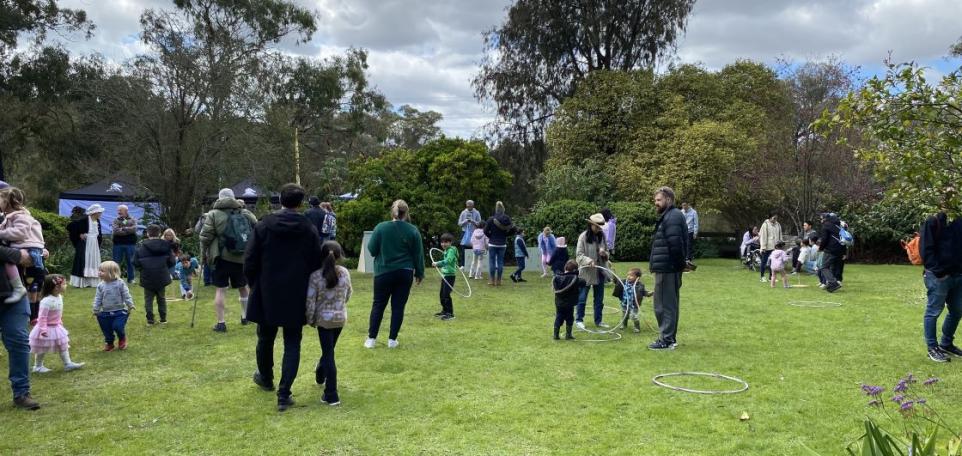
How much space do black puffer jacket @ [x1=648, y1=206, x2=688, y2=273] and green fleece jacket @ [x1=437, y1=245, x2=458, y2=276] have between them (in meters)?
3.55

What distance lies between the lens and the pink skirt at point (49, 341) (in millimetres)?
6281

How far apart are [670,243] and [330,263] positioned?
12.6 ft

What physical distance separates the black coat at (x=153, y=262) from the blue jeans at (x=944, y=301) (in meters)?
8.90

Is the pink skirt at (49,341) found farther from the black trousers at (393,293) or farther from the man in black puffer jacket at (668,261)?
the man in black puffer jacket at (668,261)

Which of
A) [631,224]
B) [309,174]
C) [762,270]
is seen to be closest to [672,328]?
[762,270]

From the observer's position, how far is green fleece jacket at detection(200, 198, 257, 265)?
26.7ft

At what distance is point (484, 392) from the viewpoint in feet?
19.0

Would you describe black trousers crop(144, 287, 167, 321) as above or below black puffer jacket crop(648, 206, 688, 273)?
below

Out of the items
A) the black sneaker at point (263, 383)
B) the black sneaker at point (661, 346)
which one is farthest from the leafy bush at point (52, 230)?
the black sneaker at point (661, 346)

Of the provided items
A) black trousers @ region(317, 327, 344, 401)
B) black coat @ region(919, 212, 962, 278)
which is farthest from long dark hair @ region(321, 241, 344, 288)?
black coat @ region(919, 212, 962, 278)

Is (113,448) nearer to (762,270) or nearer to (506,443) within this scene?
(506,443)

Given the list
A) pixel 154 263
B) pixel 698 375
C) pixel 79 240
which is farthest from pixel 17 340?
pixel 79 240

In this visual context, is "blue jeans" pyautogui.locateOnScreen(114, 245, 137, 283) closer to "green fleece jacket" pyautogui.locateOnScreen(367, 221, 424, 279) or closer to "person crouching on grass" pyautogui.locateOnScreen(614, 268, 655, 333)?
"green fleece jacket" pyautogui.locateOnScreen(367, 221, 424, 279)

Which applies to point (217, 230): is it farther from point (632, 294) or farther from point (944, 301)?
point (944, 301)
